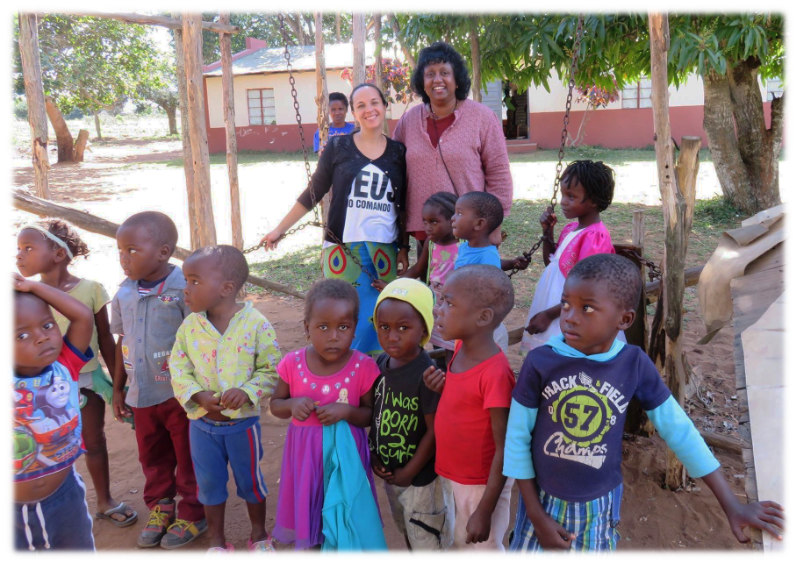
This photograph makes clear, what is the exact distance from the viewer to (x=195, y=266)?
8.67 ft

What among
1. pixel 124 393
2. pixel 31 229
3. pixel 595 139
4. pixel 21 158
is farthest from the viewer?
pixel 21 158

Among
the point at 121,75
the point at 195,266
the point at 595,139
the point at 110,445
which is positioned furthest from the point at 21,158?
the point at 195,266

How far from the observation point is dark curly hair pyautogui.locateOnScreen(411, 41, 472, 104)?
3316 mm

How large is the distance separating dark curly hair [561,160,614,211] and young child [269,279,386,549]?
46.4 inches

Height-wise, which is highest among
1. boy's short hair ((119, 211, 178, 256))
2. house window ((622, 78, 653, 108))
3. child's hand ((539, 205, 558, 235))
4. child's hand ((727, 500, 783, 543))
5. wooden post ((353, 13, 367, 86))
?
house window ((622, 78, 653, 108))

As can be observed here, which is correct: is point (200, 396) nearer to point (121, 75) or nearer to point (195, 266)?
point (195, 266)

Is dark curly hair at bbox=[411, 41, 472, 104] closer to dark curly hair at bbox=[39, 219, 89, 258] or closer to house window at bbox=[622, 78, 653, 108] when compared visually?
dark curly hair at bbox=[39, 219, 89, 258]

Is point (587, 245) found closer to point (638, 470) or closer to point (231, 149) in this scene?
point (638, 470)

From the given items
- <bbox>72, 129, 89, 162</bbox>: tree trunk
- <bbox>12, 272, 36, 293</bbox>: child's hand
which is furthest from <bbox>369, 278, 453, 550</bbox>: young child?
<bbox>72, 129, 89, 162</bbox>: tree trunk

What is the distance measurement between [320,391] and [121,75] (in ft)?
63.6

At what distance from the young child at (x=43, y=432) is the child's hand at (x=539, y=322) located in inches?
74.8

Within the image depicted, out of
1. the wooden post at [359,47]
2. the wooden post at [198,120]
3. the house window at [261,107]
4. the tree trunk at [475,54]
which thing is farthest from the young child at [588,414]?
the house window at [261,107]

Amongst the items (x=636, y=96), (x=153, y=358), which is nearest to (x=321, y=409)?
(x=153, y=358)

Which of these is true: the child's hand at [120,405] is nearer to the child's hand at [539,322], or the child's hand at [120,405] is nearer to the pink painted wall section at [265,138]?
the child's hand at [539,322]
